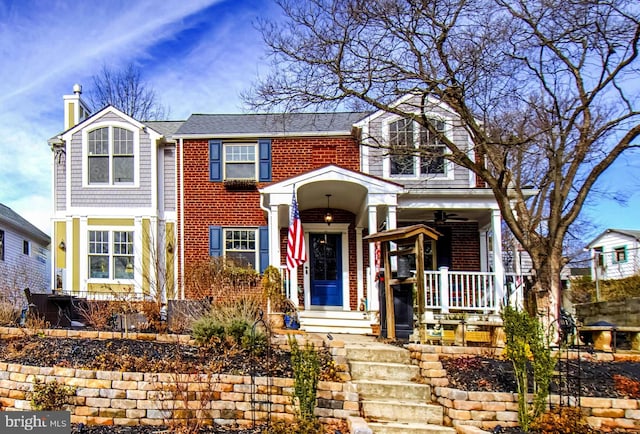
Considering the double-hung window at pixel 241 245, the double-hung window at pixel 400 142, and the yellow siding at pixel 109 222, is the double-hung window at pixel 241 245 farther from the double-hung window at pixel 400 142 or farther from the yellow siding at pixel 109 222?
the double-hung window at pixel 400 142

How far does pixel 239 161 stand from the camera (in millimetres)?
14258

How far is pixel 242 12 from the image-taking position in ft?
33.8

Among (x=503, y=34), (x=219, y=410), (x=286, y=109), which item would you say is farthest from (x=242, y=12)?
(x=219, y=410)

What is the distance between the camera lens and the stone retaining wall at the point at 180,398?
21.0 feet

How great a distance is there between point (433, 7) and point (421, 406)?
663cm

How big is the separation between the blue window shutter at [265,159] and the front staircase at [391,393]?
6950 millimetres

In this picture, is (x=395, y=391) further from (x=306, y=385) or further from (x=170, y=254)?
(x=170, y=254)

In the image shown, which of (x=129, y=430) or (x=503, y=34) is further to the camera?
(x=503, y=34)

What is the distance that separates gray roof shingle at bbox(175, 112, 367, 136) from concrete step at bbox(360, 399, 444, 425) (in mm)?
8591

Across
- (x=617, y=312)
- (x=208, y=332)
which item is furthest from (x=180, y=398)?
(x=617, y=312)

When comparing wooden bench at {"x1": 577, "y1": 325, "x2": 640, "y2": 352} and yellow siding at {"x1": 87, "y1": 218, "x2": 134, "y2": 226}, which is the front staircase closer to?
wooden bench at {"x1": 577, "y1": 325, "x2": 640, "y2": 352}

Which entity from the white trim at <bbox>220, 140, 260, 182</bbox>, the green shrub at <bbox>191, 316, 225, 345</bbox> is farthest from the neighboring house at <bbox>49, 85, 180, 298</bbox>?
the green shrub at <bbox>191, 316, 225, 345</bbox>

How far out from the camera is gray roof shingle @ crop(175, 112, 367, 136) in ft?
47.0

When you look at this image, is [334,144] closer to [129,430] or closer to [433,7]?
[433,7]
